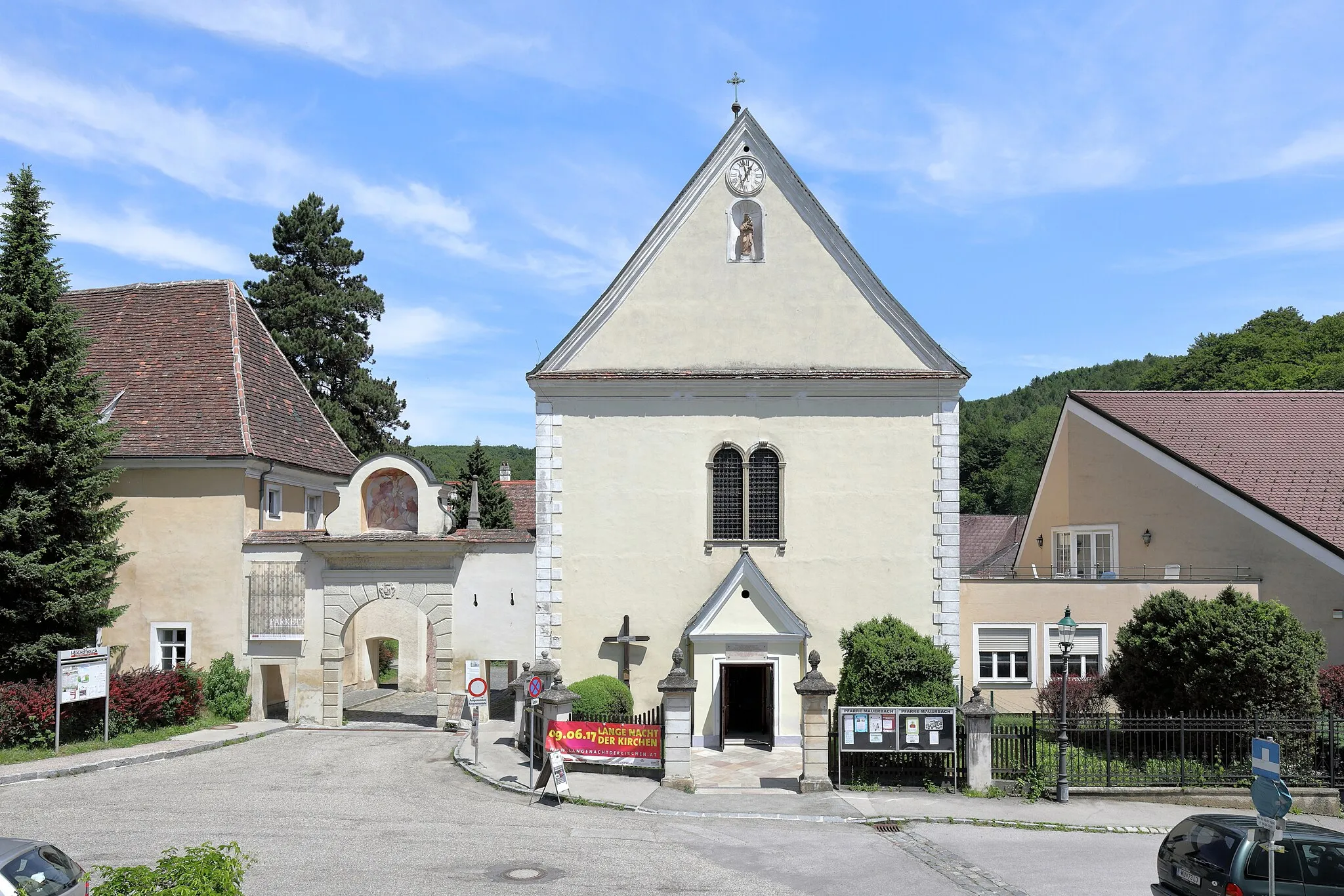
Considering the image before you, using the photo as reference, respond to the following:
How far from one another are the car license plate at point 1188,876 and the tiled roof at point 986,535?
38.5m

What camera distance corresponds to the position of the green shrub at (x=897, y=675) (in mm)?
20141

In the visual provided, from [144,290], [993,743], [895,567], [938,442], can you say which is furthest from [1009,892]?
[144,290]

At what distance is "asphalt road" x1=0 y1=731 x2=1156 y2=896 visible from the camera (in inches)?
517

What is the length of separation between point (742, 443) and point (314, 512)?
1450 cm

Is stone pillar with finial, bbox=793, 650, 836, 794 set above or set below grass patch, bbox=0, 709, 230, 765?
above

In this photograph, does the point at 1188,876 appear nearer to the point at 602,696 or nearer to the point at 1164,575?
the point at 602,696

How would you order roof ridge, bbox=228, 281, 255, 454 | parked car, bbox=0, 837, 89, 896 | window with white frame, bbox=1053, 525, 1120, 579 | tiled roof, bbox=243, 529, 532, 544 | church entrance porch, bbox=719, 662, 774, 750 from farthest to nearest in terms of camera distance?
window with white frame, bbox=1053, 525, 1120, 579
roof ridge, bbox=228, 281, 255, 454
tiled roof, bbox=243, 529, 532, 544
church entrance porch, bbox=719, 662, 774, 750
parked car, bbox=0, 837, 89, 896

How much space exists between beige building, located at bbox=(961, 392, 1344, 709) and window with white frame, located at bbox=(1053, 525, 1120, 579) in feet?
0.16

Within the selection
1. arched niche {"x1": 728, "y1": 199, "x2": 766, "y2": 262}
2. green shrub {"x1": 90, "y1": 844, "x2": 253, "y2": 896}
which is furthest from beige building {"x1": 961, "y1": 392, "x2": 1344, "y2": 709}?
green shrub {"x1": 90, "y1": 844, "x2": 253, "y2": 896}

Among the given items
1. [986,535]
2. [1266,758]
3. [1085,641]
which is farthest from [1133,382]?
[1266,758]

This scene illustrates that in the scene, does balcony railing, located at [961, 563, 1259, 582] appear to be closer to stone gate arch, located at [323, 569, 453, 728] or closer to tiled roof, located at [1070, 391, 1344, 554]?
tiled roof, located at [1070, 391, 1344, 554]

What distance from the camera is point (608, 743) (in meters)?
19.7

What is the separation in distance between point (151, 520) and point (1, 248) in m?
7.18

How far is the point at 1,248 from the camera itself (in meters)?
23.4
